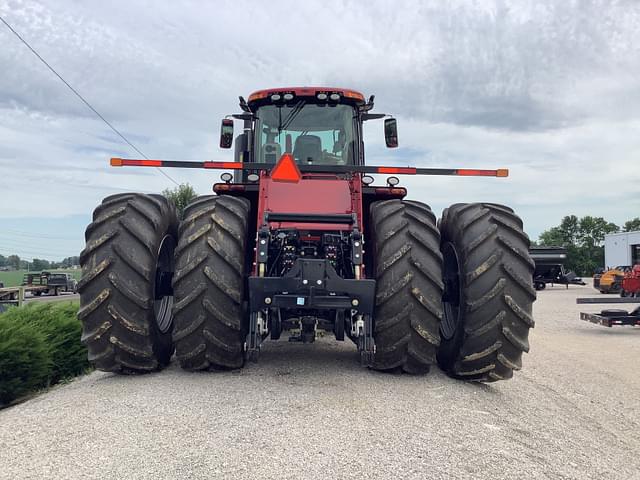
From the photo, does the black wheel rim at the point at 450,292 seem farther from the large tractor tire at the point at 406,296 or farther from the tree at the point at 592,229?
the tree at the point at 592,229

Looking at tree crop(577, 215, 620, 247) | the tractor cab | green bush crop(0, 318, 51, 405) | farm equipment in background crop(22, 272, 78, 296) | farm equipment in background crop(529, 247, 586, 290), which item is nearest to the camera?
green bush crop(0, 318, 51, 405)

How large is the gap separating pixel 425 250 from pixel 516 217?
1153mm

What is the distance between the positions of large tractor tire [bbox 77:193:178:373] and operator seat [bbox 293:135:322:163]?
1976 mm

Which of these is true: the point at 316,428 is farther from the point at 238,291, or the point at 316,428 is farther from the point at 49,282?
the point at 49,282

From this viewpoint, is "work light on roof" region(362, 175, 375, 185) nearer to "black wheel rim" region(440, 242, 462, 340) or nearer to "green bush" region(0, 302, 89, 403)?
"black wheel rim" region(440, 242, 462, 340)

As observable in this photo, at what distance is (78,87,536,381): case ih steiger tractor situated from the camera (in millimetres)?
4734

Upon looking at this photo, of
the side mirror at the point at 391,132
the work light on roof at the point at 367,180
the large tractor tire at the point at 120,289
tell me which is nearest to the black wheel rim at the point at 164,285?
the large tractor tire at the point at 120,289

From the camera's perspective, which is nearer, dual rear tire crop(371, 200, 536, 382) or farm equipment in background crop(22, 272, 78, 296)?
dual rear tire crop(371, 200, 536, 382)

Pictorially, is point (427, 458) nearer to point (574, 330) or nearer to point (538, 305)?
point (574, 330)

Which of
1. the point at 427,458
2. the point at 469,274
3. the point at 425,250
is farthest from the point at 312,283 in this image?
the point at 427,458

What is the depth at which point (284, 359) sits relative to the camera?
597 centimetres

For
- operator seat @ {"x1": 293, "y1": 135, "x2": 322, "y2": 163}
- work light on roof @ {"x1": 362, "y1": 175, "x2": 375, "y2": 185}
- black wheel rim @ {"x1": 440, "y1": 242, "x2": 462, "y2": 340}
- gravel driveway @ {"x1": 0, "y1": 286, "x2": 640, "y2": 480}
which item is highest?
operator seat @ {"x1": 293, "y1": 135, "x2": 322, "y2": 163}

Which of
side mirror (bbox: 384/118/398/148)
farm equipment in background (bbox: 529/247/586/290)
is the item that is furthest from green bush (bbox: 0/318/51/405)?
farm equipment in background (bbox: 529/247/586/290)

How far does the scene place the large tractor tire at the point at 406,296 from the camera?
4.74m
